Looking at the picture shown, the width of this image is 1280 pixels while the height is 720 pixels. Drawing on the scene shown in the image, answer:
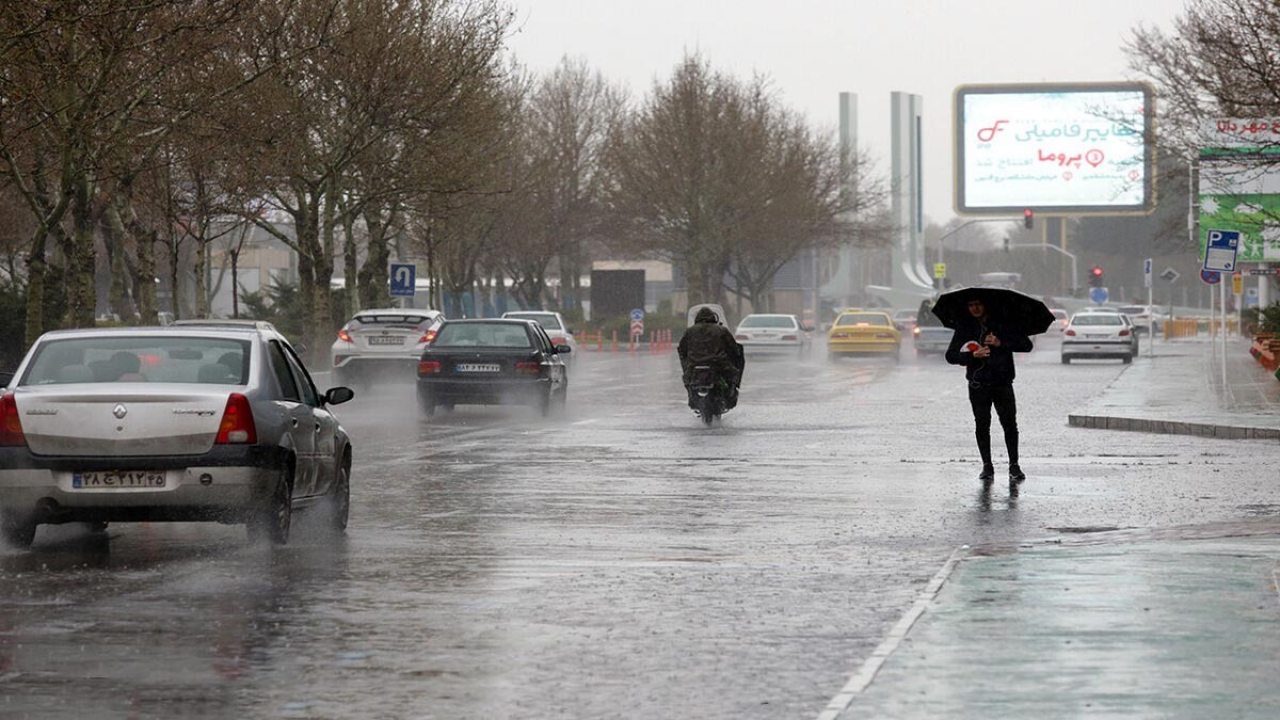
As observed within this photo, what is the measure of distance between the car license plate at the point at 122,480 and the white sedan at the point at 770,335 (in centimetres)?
5503

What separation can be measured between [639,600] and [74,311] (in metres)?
29.0

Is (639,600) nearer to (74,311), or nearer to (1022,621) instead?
(1022,621)

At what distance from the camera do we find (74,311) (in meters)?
39.0

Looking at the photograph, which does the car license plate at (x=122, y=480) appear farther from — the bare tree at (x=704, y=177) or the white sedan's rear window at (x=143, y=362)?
the bare tree at (x=704, y=177)

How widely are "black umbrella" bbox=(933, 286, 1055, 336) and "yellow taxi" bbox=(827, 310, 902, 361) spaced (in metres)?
44.3

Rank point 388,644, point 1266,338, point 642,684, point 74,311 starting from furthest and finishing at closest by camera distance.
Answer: point 1266,338, point 74,311, point 388,644, point 642,684

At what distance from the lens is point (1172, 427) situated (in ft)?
92.2

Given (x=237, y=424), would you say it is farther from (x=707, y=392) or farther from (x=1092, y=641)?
(x=707, y=392)

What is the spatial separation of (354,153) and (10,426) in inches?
1483

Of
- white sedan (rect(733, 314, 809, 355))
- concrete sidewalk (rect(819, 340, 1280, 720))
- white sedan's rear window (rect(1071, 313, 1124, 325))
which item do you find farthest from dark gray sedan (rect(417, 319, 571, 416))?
white sedan (rect(733, 314, 809, 355))

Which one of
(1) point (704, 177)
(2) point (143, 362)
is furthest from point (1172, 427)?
(1) point (704, 177)

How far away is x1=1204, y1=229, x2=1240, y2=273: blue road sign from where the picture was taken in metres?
38.7

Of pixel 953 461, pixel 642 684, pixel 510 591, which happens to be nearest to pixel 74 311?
pixel 953 461

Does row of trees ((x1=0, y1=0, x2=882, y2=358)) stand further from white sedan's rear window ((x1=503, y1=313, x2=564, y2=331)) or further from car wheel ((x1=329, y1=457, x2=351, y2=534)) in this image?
car wheel ((x1=329, y1=457, x2=351, y2=534))
